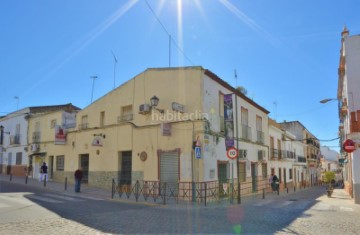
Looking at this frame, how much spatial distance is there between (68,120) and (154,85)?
999cm

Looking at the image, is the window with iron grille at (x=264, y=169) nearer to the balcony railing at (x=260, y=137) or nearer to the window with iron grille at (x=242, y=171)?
the balcony railing at (x=260, y=137)

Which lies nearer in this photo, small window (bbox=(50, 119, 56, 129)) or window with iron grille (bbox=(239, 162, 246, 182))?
window with iron grille (bbox=(239, 162, 246, 182))

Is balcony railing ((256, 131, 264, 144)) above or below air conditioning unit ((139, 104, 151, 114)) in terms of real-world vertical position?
below

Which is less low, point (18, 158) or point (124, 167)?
point (18, 158)

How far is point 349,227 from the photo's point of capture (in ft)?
31.5

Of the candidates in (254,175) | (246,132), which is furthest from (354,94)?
(254,175)

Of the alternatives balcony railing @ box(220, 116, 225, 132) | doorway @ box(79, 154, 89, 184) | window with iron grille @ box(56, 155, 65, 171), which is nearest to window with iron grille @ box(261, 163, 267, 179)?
balcony railing @ box(220, 116, 225, 132)

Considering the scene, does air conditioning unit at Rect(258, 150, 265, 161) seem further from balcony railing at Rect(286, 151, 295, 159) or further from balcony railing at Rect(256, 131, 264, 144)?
balcony railing at Rect(286, 151, 295, 159)

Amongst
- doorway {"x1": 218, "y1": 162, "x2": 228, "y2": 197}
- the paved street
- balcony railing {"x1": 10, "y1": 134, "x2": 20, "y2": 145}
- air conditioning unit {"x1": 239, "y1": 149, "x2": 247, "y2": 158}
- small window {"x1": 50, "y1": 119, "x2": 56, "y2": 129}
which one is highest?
small window {"x1": 50, "y1": 119, "x2": 56, "y2": 129}

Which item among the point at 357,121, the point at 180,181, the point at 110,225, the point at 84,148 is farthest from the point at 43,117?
the point at 357,121

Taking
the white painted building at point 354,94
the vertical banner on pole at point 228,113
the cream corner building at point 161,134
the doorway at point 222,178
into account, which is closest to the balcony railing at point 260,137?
the cream corner building at point 161,134

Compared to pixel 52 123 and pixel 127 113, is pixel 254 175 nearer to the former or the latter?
pixel 127 113

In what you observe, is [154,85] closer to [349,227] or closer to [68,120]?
[68,120]

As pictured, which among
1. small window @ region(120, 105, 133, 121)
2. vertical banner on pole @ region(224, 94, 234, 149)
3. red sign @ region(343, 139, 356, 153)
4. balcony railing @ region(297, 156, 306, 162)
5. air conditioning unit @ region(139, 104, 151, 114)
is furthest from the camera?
balcony railing @ region(297, 156, 306, 162)
